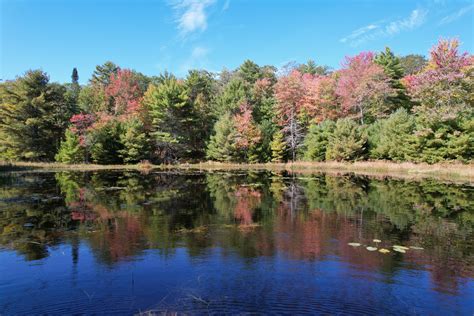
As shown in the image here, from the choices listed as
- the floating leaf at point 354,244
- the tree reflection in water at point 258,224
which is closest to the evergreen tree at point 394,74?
the tree reflection in water at point 258,224

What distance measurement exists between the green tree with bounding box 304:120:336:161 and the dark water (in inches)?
1140

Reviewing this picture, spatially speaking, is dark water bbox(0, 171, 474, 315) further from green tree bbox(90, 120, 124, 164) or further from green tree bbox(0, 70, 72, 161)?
green tree bbox(0, 70, 72, 161)

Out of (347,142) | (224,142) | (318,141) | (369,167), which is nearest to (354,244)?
(369,167)

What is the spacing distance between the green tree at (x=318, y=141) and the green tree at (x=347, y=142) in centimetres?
169

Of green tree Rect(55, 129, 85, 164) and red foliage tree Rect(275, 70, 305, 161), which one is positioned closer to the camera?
green tree Rect(55, 129, 85, 164)

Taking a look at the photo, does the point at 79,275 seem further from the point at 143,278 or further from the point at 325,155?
the point at 325,155

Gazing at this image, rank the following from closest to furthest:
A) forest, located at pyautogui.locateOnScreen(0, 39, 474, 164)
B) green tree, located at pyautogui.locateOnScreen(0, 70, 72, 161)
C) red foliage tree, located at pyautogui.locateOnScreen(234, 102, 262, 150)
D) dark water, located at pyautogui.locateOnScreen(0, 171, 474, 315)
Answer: dark water, located at pyautogui.locateOnScreen(0, 171, 474, 315) → forest, located at pyautogui.locateOnScreen(0, 39, 474, 164) → green tree, located at pyautogui.locateOnScreen(0, 70, 72, 161) → red foliage tree, located at pyautogui.locateOnScreen(234, 102, 262, 150)

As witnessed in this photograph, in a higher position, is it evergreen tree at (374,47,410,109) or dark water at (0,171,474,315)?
evergreen tree at (374,47,410,109)

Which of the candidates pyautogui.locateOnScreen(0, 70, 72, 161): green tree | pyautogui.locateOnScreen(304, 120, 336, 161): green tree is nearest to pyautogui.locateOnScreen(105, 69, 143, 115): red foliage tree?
pyautogui.locateOnScreen(0, 70, 72, 161): green tree

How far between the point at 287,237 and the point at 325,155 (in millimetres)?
36806

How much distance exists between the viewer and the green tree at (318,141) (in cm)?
4601

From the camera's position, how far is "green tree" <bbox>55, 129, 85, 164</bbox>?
45.2m

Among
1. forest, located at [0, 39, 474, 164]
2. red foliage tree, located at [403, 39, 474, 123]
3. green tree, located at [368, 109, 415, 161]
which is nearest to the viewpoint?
red foliage tree, located at [403, 39, 474, 123]

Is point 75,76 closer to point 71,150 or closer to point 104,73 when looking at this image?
point 104,73
